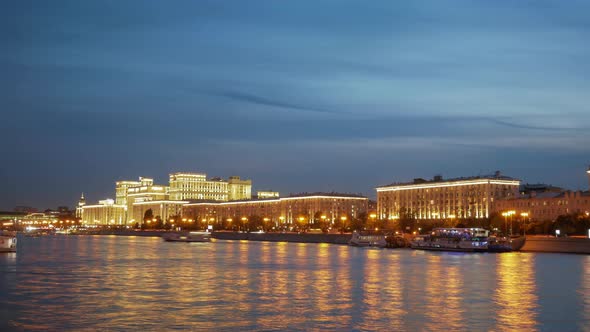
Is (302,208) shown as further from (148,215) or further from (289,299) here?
(289,299)

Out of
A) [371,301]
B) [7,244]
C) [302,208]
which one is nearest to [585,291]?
[371,301]

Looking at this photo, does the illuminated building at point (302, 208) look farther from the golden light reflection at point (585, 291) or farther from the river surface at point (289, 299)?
the river surface at point (289, 299)

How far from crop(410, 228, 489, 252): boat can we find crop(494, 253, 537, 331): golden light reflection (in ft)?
108

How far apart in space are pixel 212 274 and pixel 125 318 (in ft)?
51.3

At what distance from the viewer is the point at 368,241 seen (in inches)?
3484

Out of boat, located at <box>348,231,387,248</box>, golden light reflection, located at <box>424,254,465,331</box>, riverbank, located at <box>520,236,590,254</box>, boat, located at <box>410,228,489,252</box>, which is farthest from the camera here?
boat, located at <box>348,231,387,248</box>

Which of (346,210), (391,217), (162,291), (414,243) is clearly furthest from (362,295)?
(346,210)

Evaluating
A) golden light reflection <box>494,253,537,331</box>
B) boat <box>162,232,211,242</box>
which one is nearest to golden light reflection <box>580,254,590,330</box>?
golden light reflection <box>494,253,537,331</box>

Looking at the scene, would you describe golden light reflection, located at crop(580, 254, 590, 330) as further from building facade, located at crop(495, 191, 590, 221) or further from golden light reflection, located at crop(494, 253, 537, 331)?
building facade, located at crop(495, 191, 590, 221)

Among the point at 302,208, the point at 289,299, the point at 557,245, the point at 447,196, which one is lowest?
the point at 289,299

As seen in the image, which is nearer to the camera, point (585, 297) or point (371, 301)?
point (371, 301)

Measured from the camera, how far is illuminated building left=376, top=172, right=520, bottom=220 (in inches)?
4392

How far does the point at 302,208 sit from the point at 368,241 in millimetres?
61989

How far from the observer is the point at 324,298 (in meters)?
26.8
